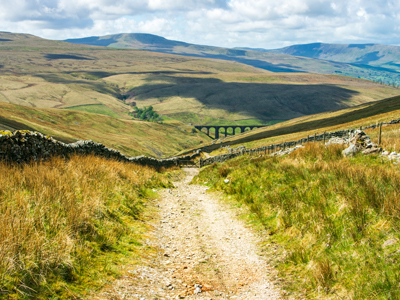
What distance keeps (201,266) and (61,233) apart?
307 centimetres

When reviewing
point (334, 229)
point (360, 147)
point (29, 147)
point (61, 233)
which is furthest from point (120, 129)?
point (334, 229)

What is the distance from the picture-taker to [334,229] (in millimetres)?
7219

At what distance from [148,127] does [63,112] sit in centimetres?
4772

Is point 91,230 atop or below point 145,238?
atop

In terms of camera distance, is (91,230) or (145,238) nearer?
(91,230)

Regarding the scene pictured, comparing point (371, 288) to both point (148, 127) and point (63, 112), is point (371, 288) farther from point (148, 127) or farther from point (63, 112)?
point (148, 127)

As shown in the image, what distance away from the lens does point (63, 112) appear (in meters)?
165

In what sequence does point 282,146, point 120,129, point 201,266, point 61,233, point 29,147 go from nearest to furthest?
point 61,233 → point 201,266 → point 29,147 → point 282,146 → point 120,129

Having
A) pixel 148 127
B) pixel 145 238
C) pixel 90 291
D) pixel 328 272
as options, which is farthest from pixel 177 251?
pixel 148 127

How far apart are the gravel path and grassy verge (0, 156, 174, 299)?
525 mm

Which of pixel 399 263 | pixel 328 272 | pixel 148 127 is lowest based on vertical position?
pixel 148 127

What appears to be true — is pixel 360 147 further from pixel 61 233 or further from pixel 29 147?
pixel 29 147

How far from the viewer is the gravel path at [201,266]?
5.89 meters

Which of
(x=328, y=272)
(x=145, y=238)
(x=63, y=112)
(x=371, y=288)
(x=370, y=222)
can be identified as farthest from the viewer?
(x=63, y=112)
